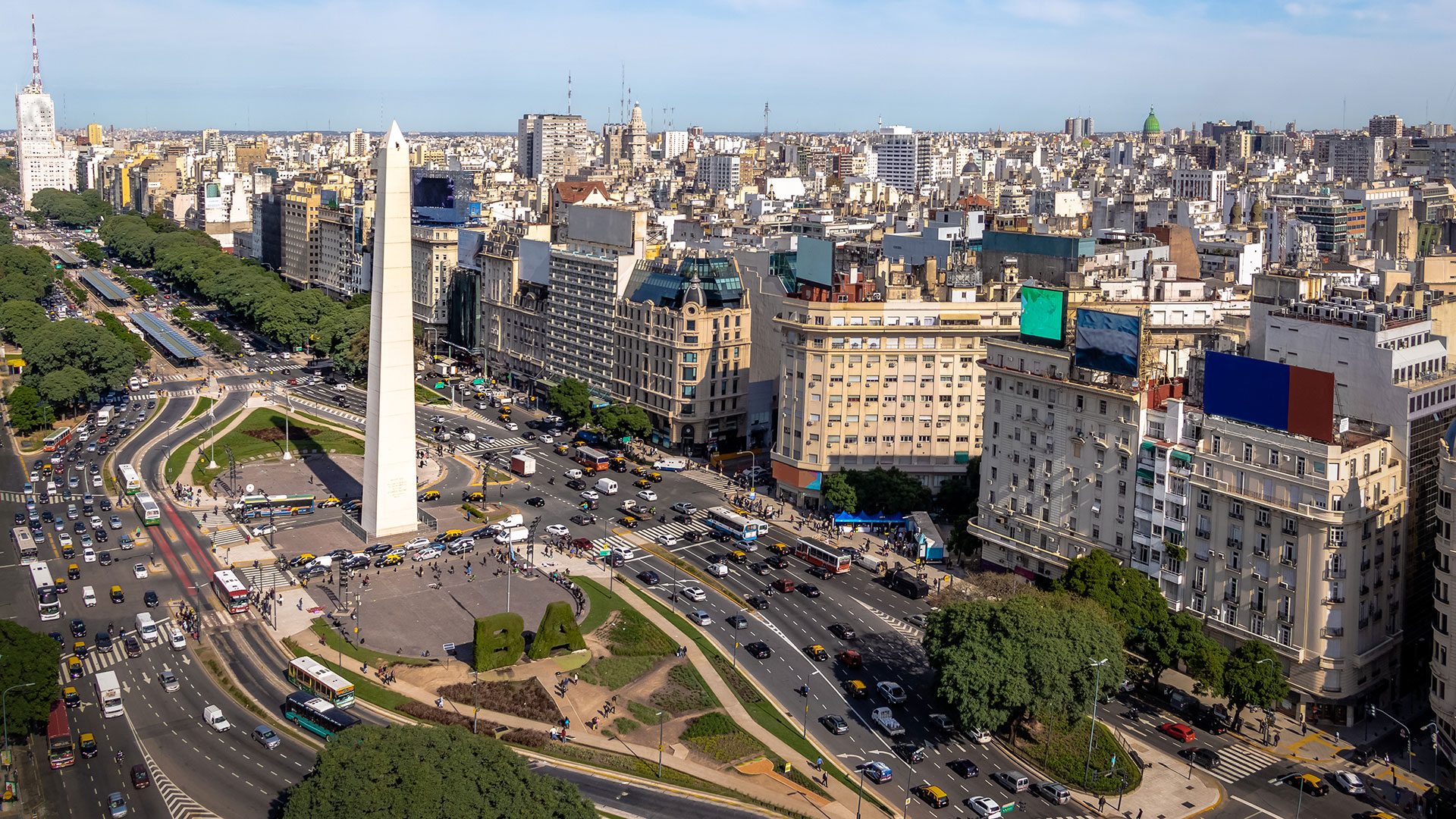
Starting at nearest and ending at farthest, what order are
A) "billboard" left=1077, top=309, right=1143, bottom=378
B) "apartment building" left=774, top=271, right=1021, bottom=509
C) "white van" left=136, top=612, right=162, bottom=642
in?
"billboard" left=1077, top=309, right=1143, bottom=378 < "white van" left=136, top=612, right=162, bottom=642 < "apartment building" left=774, top=271, right=1021, bottom=509

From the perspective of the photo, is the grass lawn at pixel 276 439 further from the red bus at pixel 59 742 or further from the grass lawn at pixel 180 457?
the red bus at pixel 59 742

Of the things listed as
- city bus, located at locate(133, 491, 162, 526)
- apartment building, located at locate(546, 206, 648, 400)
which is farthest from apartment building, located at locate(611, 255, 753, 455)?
city bus, located at locate(133, 491, 162, 526)

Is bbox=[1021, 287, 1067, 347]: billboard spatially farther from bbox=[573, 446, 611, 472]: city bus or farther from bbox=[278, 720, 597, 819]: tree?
bbox=[278, 720, 597, 819]: tree

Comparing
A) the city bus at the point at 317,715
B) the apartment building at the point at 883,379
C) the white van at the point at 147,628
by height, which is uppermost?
the apartment building at the point at 883,379

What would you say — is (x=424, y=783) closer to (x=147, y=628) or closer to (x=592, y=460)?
(x=147, y=628)

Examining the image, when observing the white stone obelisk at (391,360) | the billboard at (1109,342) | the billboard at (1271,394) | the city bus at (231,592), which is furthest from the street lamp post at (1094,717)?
the city bus at (231,592)

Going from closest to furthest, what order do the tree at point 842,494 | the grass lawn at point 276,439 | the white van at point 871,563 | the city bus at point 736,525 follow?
the white van at point 871,563 → the city bus at point 736,525 → the tree at point 842,494 → the grass lawn at point 276,439

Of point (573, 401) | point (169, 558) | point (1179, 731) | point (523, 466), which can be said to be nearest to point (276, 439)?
point (523, 466)
